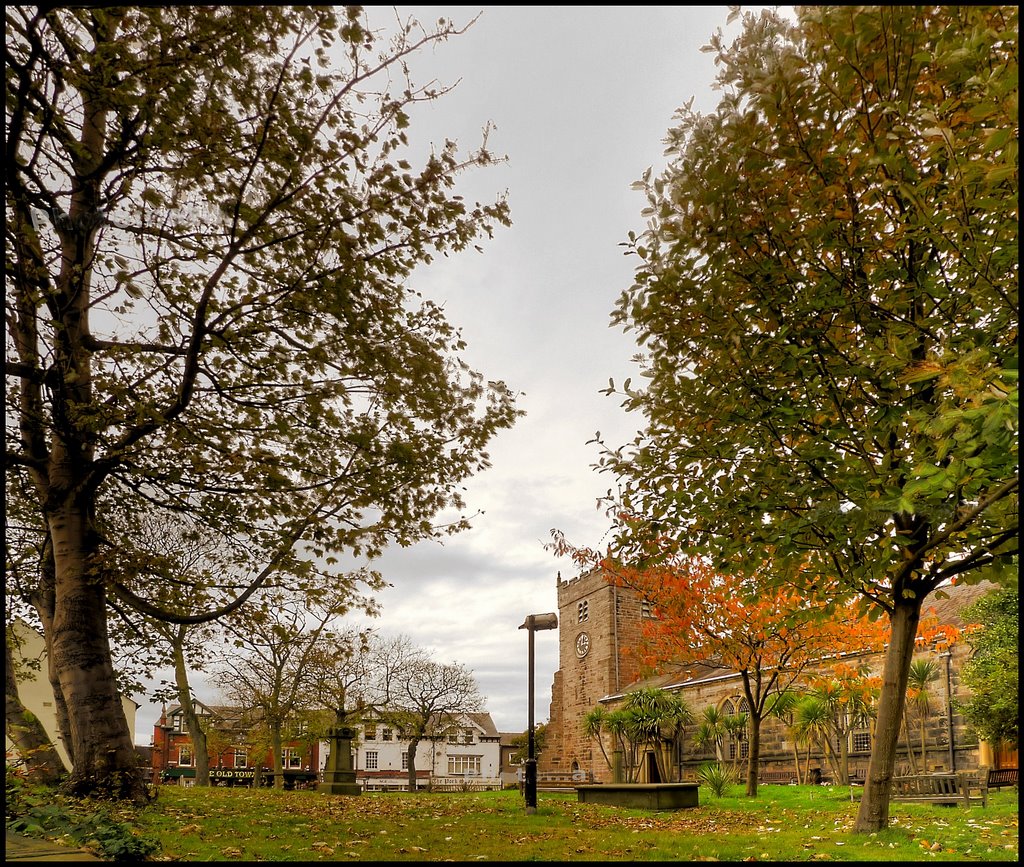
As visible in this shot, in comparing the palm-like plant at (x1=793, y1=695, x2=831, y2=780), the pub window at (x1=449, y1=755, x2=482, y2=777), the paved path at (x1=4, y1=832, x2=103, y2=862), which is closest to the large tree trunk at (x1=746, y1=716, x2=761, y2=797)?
the palm-like plant at (x1=793, y1=695, x2=831, y2=780)

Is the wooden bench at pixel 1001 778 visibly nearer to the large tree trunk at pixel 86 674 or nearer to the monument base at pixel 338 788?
the large tree trunk at pixel 86 674

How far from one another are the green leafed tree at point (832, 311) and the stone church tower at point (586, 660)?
36.2 meters

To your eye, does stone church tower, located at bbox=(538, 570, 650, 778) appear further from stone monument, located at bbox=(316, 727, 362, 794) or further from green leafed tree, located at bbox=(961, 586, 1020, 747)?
green leafed tree, located at bbox=(961, 586, 1020, 747)

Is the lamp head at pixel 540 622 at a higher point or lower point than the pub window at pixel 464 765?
higher

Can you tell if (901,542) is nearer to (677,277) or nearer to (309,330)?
(677,277)

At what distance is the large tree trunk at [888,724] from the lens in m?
9.30

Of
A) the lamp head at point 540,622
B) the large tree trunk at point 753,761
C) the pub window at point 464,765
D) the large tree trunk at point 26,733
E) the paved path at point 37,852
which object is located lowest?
the pub window at point 464,765

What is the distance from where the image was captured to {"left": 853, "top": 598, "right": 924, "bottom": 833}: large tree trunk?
930 centimetres

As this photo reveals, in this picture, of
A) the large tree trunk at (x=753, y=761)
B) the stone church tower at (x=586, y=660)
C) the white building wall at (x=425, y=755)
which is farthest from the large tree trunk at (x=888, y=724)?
the white building wall at (x=425, y=755)

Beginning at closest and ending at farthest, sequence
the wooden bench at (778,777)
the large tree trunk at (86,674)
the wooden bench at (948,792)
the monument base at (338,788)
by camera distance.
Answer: the large tree trunk at (86,674) < the wooden bench at (948,792) < the monument base at (338,788) < the wooden bench at (778,777)

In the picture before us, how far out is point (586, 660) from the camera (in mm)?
51031

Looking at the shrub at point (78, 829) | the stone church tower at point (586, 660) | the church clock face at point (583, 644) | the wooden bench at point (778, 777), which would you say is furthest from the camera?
A: the church clock face at point (583, 644)

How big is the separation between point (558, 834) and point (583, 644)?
4280cm

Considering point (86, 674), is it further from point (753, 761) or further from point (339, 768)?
point (753, 761)
